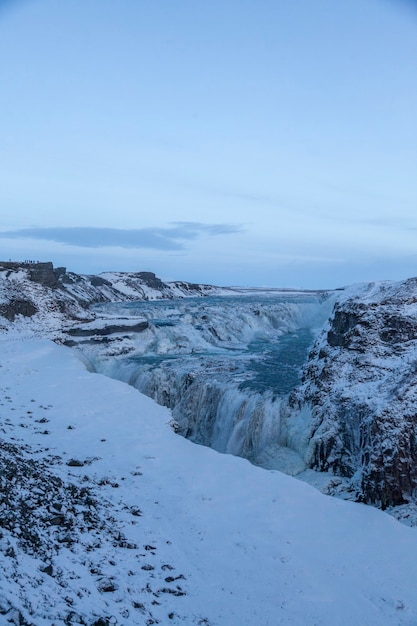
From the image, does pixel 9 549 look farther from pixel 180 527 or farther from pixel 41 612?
pixel 180 527

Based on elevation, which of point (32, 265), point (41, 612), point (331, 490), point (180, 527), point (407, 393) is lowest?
point (331, 490)

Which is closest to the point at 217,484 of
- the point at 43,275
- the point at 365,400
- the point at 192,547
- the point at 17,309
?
the point at 192,547

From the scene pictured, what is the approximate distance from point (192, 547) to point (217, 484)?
276 centimetres

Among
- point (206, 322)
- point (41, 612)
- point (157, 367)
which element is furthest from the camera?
point (206, 322)

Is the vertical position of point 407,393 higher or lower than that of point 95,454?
higher

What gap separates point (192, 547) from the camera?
7996 mm

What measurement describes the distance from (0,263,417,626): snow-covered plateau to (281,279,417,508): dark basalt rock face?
53 mm

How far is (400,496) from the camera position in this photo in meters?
12.2

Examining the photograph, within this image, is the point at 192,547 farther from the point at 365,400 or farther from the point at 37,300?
the point at 37,300

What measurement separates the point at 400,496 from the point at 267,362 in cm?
1593

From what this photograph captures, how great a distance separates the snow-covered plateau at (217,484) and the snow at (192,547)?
3cm

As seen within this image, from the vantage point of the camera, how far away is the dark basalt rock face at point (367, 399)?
1264 cm

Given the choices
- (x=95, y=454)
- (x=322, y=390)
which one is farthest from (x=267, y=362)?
(x=95, y=454)

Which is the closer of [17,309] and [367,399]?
[367,399]
